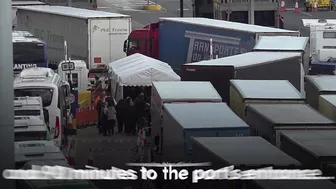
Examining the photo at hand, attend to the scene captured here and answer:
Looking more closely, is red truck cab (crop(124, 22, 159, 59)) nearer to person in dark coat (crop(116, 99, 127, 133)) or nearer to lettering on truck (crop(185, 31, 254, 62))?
lettering on truck (crop(185, 31, 254, 62))

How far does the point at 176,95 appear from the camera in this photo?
18.6 m

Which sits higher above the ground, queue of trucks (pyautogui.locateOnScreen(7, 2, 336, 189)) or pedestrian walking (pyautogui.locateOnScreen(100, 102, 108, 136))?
queue of trucks (pyautogui.locateOnScreen(7, 2, 336, 189))

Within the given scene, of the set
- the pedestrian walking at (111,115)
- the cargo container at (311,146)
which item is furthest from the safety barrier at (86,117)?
the cargo container at (311,146)

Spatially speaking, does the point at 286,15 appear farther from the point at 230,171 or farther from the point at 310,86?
the point at 230,171

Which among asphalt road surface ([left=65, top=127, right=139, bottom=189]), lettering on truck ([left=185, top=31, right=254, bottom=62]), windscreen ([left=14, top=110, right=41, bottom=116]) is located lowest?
asphalt road surface ([left=65, top=127, right=139, bottom=189])

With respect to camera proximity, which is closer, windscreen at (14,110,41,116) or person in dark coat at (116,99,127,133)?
windscreen at (14,110,41,116)

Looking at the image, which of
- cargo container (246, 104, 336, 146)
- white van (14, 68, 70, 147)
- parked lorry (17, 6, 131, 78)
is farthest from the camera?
parked lorry (17, 6, 131, 78)

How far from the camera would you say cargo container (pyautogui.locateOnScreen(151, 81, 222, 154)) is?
59.9 feet

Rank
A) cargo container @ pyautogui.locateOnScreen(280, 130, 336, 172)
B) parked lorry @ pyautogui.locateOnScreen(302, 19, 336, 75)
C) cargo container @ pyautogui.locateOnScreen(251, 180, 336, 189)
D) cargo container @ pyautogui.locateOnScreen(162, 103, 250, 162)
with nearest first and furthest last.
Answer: cargo container @ pyautogui.locateOnScreen(251, 180, 336, 189) → cargo container @ pyautogui.locateOnScreen(280, 130, 336, 172) → cargo container @ pyautogui.locateOnScreen(162, 103, 250, 162) → parked lorry @ pyautogui.locateOnScreen(302, 19, 336, 75)

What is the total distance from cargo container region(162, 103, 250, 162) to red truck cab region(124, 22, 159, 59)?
1588 centimetres

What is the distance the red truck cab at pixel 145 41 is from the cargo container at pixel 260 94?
1327 centimetres

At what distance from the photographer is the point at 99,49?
111ft

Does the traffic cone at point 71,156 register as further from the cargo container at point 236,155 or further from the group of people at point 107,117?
the cargo container at point 236,155

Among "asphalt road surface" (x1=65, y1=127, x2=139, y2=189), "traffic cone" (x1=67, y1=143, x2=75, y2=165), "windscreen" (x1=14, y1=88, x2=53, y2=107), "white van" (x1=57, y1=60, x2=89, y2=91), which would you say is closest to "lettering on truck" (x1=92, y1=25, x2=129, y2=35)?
"white van" (x1=57, y1=60, x2=89, y2=91)
